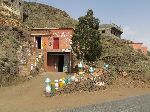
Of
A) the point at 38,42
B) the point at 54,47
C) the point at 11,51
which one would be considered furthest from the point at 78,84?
the point at 38,42

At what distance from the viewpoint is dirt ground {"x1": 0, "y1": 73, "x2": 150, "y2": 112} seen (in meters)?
26.0

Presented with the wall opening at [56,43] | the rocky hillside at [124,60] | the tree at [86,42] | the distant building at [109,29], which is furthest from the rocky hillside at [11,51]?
the distant building at [109,29]

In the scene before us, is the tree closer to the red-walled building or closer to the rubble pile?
the red-walled building

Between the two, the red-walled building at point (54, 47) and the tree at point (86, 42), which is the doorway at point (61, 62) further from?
the tree at point (86, 42)

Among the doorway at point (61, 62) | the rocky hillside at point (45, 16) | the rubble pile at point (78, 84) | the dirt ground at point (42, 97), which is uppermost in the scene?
the rocky hillside at point (45, 16)

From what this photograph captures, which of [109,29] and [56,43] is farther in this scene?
[109,29]

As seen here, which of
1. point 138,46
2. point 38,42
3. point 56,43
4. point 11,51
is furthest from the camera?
point 138,46

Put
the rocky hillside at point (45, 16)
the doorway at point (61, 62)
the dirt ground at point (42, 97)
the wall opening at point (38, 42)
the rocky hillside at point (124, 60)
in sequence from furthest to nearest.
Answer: the rocky hillside at point (45, 16)
the wall opening at point (38, 42)
the doorway at point (61, 62)
the rocky hillside at point (124, 60)
the dirt ground at point (42, 97)

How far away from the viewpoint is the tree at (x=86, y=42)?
154ft

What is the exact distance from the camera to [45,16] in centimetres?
7862

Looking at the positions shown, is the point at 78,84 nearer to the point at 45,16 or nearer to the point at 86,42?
the point at 86,42

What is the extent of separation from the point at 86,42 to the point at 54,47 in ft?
21.7

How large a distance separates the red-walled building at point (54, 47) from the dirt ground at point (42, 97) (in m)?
10.4

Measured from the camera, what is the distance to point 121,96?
3212cm
